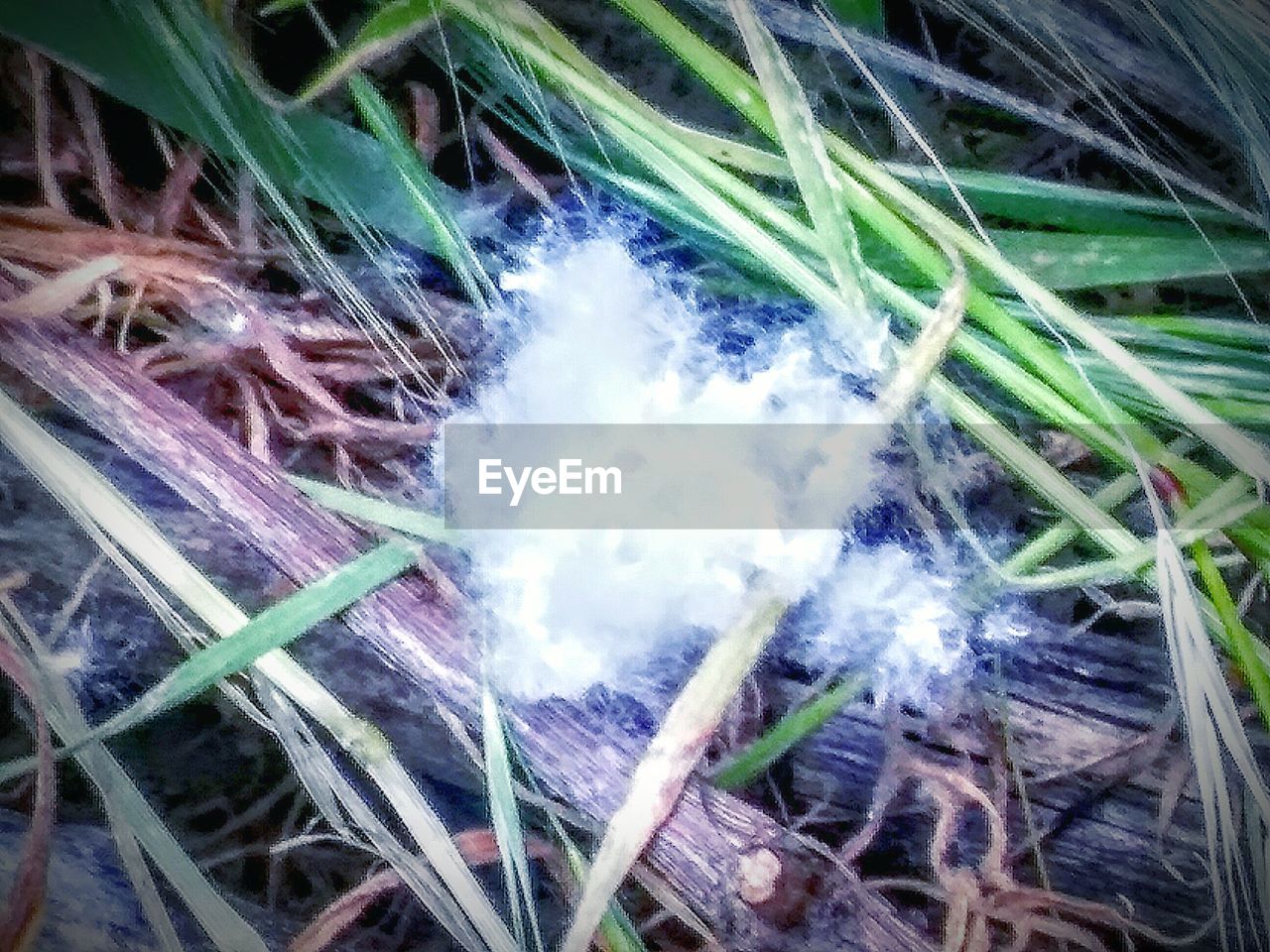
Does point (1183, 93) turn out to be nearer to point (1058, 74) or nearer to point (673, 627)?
point (1058, 74)

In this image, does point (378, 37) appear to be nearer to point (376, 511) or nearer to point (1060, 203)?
point (376, 511)

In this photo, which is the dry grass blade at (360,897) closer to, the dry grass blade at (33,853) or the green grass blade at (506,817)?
the green grass blade at (506,817)

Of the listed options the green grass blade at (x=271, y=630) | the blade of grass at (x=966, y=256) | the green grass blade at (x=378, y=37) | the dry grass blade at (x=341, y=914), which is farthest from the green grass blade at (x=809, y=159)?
the dry grass blade at (x=341, y=914)

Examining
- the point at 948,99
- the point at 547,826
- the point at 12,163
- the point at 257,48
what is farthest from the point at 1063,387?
the point at 12,163

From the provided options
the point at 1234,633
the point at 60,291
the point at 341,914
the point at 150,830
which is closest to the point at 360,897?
the point at 341,914

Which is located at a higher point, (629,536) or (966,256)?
(966,256)

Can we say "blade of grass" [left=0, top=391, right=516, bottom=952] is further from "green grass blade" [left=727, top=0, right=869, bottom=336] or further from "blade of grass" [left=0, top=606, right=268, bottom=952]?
"green grass blade" [left=727, top=0, right=869, bottom=336]

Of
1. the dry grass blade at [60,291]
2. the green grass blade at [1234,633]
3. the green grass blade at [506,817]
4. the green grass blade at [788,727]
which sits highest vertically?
the green grass blade at [1234,633]
